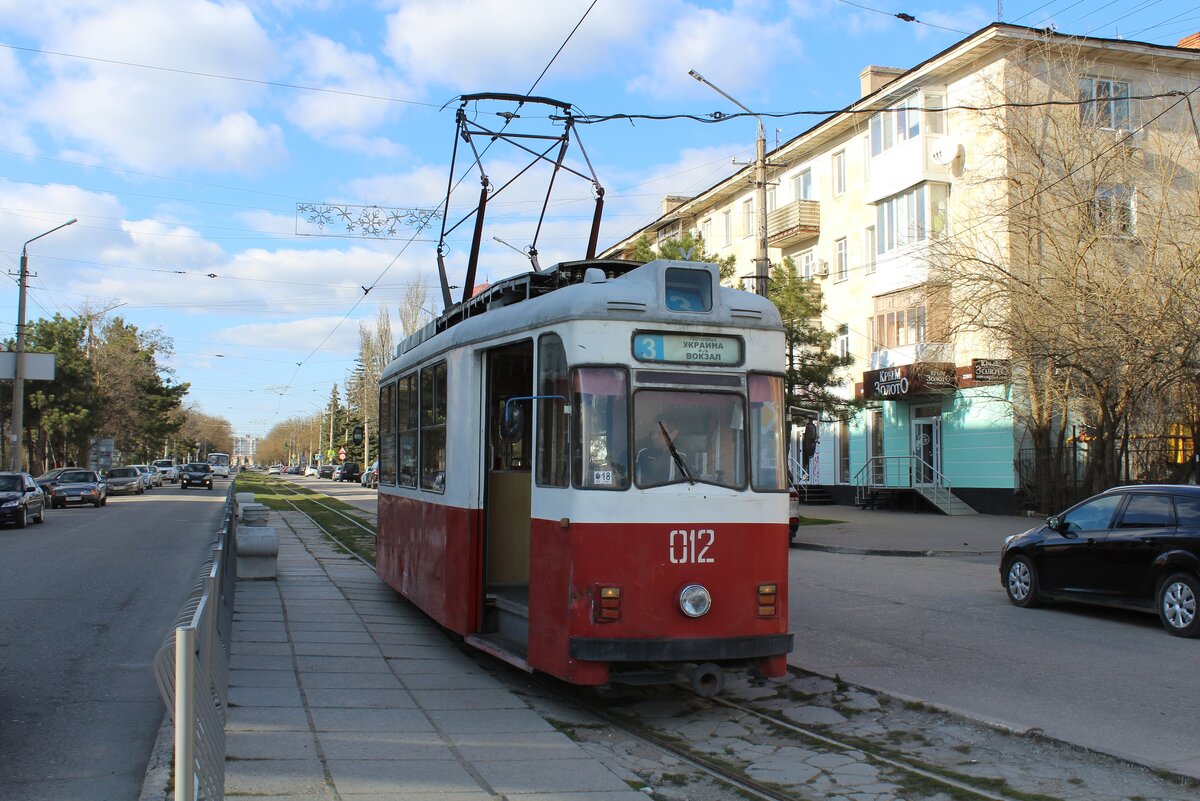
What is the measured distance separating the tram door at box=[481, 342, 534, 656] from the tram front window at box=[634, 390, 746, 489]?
160 cm

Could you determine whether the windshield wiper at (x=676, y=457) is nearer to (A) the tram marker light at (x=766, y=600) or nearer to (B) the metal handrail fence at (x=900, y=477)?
(A) the tram marker light at (x=766, y=600)

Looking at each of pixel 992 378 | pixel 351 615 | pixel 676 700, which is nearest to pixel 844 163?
pixel 992 378

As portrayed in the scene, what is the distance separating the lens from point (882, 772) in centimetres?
620

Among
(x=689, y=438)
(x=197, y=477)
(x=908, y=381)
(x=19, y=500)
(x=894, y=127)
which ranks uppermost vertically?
(x=894, y=127)

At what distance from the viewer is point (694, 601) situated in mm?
7055

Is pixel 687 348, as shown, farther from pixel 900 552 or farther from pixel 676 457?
pixel 900 552

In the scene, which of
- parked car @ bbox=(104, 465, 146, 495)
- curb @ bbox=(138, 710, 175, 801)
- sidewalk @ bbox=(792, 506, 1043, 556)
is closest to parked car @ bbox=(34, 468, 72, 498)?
parked car @ bbox=(104, 465, 146, 495)

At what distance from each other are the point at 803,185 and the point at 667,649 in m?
36.5

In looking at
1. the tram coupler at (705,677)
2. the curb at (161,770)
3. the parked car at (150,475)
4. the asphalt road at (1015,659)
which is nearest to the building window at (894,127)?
the asphalt road at (1015,659)

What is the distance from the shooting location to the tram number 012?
7.13 m

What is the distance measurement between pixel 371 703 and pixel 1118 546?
854 centimetres

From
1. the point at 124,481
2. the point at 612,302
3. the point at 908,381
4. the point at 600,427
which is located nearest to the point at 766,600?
the point at 600,427

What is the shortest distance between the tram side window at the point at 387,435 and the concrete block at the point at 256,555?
98.3 inches

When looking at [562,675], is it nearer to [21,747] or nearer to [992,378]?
[21,747]
